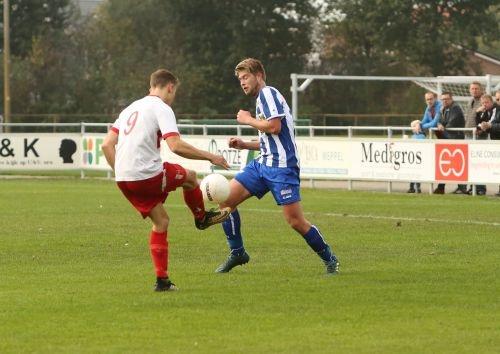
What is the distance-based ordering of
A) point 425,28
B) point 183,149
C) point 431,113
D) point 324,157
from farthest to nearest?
point 425,28 < point 324,157 < point 431,113 < point 183,149

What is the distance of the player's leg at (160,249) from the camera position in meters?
11.1

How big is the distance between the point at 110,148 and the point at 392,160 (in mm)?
14996

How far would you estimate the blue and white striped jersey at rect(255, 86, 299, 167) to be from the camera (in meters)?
11.9

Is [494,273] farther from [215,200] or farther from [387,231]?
[387,231]

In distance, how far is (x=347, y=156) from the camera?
26547 millimetres

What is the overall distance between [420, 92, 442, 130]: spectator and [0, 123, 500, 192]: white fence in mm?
501

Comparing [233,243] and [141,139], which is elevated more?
[141,139]

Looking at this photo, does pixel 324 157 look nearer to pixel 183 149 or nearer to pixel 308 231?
pixel 308 231

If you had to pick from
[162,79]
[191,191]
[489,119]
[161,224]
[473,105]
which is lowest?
[161,224]

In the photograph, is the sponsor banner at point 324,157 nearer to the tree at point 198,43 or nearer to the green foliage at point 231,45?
the green foliage at point 231,45

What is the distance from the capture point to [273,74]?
237 ft

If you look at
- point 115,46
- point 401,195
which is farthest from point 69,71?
point 401,195

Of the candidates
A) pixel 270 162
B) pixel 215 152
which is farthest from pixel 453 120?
pixel 270 162

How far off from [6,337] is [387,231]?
338 inches
